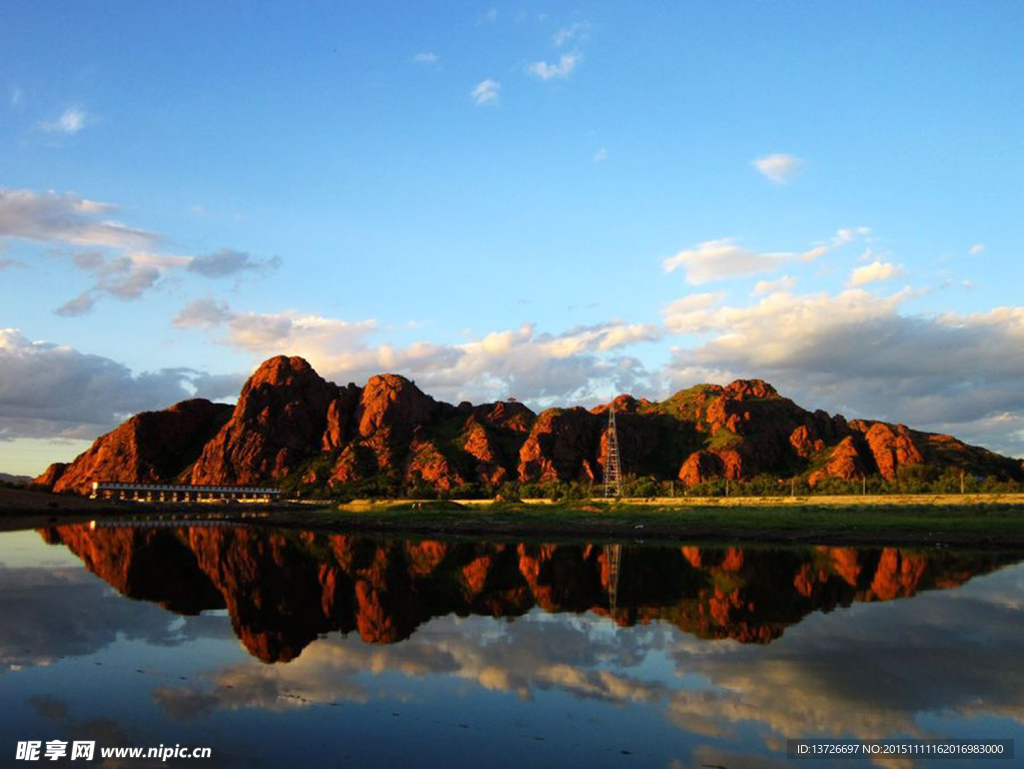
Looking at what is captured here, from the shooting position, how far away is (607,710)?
15.5 m

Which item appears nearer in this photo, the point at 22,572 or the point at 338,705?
the point at 338,705

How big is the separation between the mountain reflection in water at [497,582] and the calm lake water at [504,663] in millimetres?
236

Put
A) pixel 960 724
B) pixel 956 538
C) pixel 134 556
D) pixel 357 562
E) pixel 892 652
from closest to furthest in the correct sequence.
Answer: pixel 960 724 < pixel 892 652 < pixel 357 562 < pixel 134 556 < pixel 956 538

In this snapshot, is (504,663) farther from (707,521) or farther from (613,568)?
(707,521)

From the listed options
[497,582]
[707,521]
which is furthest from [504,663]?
[707,521]

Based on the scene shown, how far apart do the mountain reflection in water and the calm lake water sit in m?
0.24

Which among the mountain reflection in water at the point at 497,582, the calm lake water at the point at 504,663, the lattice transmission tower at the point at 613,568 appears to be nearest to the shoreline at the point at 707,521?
the mountain reflection in water at the point at 497,582

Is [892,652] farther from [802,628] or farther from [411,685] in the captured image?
[411,685]

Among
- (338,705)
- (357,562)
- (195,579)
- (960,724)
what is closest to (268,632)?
(338,705)

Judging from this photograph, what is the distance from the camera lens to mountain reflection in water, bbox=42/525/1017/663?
A: 25.7 m

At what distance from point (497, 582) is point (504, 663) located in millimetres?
17954

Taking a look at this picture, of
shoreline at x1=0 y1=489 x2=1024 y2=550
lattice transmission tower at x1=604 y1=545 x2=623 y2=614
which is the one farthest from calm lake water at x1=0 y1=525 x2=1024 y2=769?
shoreline at x1=0 y1=489 x2=1024 y2=550

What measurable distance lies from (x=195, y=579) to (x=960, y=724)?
34.8 meters

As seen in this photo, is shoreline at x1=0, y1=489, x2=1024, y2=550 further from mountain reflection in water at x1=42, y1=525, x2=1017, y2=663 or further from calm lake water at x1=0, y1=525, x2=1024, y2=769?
calm lake water at x1=0, y1=525, x2=1024, y2=769
